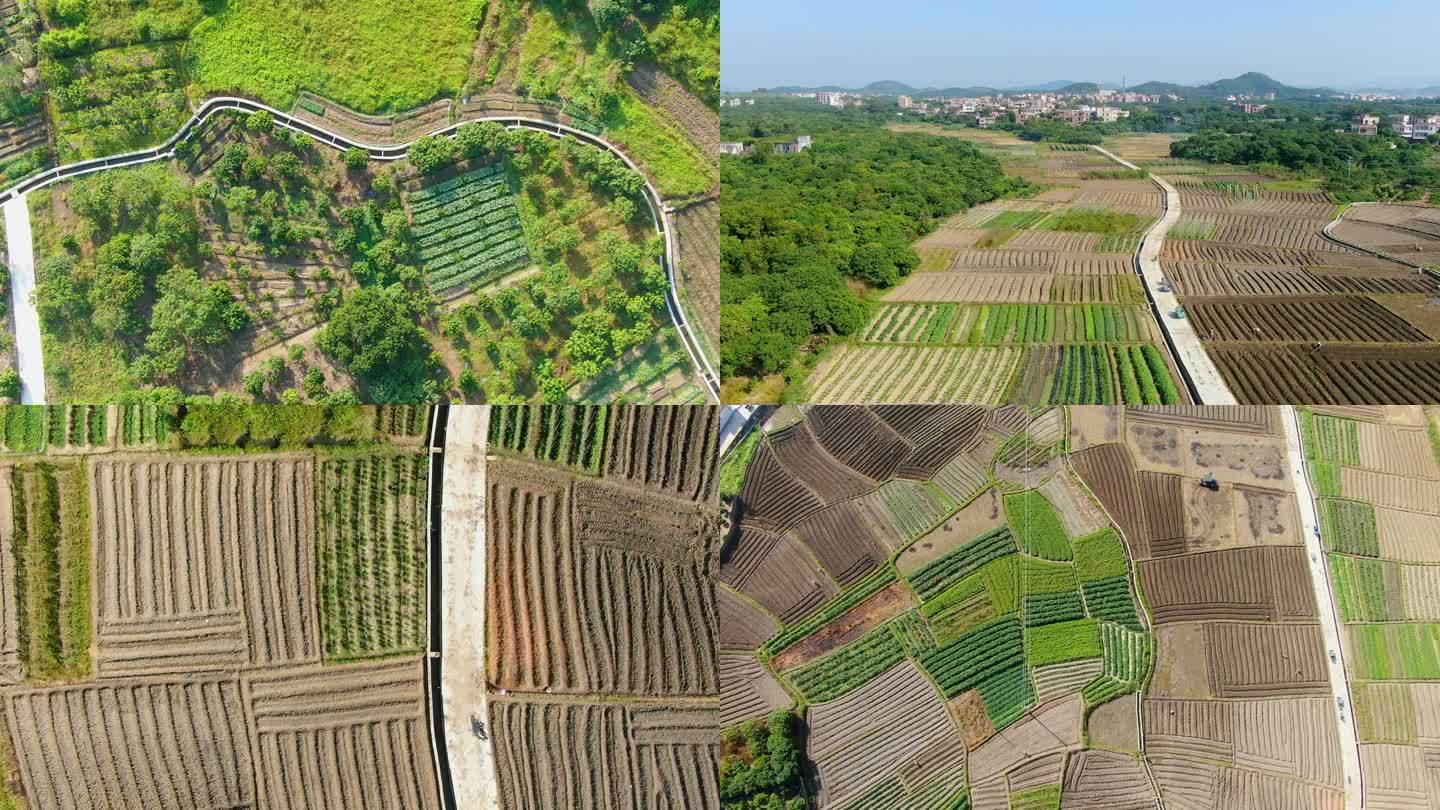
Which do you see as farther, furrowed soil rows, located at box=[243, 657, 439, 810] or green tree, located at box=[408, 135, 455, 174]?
green tree, located at box=[408, 135, 455, 174]

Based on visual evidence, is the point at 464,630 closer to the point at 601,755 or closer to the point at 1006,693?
the point at 601,755

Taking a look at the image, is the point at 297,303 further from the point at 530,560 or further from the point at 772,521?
the point at 772,521

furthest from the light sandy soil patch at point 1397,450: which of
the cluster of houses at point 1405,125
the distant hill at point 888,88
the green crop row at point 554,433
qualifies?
the distant hill at point 888,88

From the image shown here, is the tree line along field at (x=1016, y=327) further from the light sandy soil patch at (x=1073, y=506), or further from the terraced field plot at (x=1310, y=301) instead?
the light sandy soil patch at (x=1073, y=506)

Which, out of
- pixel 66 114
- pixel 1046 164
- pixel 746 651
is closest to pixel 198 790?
pixel 746 651

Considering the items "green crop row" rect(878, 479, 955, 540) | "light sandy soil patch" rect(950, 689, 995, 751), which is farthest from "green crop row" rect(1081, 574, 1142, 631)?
"green crop row" rect(878, 479, 955, 540)

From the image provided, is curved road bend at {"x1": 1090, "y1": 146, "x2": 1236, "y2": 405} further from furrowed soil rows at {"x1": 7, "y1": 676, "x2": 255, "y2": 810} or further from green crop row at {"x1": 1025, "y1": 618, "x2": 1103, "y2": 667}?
furrowed soil rows at {"x1": 7, "y1": 676, "x2": 255, "y2": 810}
